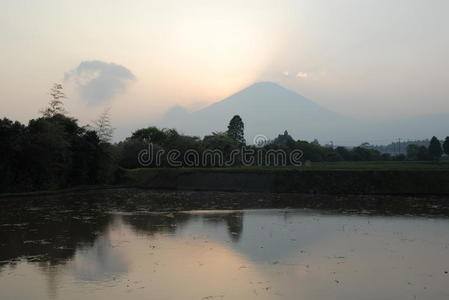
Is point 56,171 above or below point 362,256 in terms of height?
above

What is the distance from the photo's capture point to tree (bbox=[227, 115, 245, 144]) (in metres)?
62.2

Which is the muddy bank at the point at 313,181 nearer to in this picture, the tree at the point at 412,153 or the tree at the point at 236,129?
the tree at the point at 236,129

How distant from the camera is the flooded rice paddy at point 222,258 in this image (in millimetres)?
7238

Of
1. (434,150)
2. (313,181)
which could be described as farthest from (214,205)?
(434,150)

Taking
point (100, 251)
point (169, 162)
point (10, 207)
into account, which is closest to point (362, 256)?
point (100, 251)

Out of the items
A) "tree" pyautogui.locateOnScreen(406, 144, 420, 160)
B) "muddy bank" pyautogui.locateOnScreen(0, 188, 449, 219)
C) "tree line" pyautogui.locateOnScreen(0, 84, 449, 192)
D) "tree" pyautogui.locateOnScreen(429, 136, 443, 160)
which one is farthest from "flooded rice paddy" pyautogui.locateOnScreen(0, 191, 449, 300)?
"tree" pyautogui.locateOnScreen(406, 144, 420, 160)

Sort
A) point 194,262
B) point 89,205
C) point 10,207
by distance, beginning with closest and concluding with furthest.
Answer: point 194,262, point 10,207, point 89,205

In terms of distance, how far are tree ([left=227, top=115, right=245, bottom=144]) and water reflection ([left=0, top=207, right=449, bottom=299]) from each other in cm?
4583

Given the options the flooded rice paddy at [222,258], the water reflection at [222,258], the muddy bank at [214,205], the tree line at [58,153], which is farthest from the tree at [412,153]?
the water reflection at [222,258]

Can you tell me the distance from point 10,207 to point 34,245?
10015 millimetres

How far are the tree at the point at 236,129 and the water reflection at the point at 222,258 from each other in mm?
45828

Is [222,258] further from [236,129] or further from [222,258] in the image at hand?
[236,129]

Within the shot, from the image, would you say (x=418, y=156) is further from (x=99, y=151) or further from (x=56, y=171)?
(x=56, y=171)

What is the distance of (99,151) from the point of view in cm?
3409
